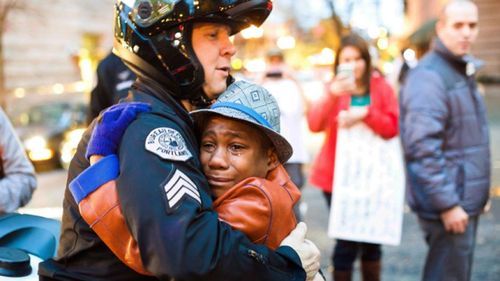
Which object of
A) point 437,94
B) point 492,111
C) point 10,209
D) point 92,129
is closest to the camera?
point 92,129

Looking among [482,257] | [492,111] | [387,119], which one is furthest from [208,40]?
[492,111]

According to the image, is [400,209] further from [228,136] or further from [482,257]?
[228,136]

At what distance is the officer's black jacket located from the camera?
164 cm

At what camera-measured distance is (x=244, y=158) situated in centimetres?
201

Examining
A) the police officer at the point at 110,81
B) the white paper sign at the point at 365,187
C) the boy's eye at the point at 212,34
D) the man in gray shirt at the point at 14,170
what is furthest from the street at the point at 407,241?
the boy's eye at the point at 212,34

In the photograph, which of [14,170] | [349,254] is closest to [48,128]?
[349,254]

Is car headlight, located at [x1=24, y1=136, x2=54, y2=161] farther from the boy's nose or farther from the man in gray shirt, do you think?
the boy's nose

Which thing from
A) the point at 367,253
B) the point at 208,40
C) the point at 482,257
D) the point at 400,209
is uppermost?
the point at 208,40

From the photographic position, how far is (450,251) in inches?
156

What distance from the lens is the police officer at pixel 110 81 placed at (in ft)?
15.1

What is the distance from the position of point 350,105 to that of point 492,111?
1669 cm

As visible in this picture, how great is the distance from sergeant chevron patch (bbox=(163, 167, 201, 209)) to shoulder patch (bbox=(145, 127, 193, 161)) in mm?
53

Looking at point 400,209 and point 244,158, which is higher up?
point 244,158

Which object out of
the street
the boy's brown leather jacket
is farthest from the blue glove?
the street
